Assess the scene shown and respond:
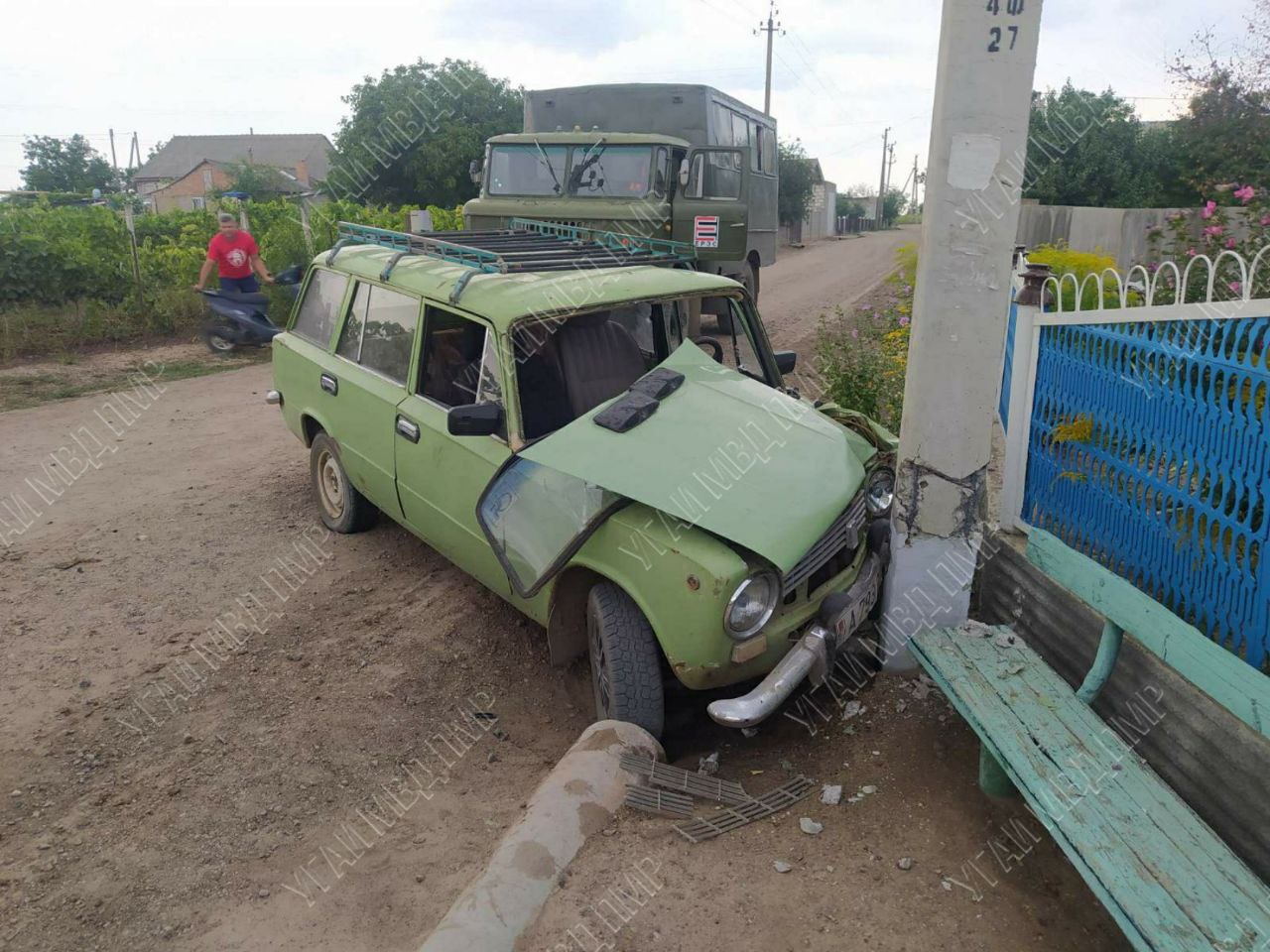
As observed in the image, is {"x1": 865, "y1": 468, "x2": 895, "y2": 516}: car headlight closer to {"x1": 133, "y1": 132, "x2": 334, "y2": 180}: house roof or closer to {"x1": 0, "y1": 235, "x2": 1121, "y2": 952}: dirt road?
{"x1": 0, "y1": 235, "x2": 1121, "y2": 952}: dirt road

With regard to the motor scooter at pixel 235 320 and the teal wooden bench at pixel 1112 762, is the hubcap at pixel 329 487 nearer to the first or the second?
the teal wooden bench at pixel 1112 762

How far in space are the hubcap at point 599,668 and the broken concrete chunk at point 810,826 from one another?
83 cm

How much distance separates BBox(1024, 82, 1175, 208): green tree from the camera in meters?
16.9

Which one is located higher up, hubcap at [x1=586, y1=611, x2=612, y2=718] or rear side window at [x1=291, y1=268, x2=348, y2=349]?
rear side window at [x1=291, y1=268, x2=348, y2=349]

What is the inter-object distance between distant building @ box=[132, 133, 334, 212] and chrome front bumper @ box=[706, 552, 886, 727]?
232ft

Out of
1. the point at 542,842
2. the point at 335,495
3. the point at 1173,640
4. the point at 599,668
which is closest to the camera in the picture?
the point at 1173,640

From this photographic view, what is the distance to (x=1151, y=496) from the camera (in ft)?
11.7

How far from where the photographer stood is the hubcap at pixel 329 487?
18.3 feet

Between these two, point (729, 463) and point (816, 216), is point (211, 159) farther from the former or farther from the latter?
point (729, 463)

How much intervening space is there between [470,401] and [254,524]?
8.32 ft

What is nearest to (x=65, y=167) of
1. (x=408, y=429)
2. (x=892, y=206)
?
(x=892, y=206)

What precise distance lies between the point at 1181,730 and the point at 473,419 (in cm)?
270

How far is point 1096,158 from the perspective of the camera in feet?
57.0

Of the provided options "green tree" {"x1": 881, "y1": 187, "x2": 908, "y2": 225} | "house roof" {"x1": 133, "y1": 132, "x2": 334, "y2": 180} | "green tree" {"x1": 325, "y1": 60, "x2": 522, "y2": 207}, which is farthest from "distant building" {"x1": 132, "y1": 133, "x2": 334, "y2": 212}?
"green tree" {"x1": 881, "y1": 187, "x2": 908, "y2": 225}
